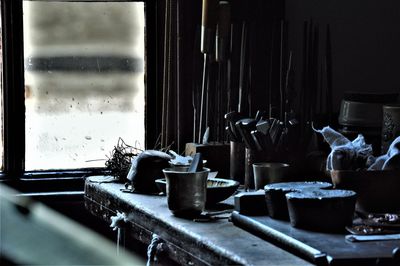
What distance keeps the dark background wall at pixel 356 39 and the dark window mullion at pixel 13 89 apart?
1283 millimetres

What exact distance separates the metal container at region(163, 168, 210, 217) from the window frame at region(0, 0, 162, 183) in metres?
1.29

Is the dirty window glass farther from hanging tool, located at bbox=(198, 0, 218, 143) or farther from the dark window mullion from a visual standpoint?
hanging tool, located at bbox=(198, 0, 218, 143)

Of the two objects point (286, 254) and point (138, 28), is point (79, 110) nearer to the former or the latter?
point (138, 28)

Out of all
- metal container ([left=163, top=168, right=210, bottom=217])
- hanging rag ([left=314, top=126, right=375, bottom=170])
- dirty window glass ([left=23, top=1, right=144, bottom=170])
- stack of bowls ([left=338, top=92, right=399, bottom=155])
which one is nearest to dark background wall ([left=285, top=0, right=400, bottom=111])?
stack of bowls ([left=338, top=92, right=399, bottom=155])

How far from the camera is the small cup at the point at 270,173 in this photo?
8.17ft

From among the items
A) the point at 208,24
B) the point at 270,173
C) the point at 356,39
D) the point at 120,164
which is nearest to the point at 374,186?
the point at 270,173

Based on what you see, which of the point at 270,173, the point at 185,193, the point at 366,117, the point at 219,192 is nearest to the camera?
the point at 185,193

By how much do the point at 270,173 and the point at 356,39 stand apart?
3.92ft

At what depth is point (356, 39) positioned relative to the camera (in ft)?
11.2

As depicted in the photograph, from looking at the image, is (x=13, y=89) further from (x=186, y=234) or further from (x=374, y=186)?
(x=374, y=186)

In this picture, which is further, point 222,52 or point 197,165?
point 222,52

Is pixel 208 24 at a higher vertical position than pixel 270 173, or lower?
higher

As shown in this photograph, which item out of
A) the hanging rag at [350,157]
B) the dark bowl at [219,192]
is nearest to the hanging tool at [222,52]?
the dark bowl at [219,192]

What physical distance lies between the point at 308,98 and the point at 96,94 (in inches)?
41.5
